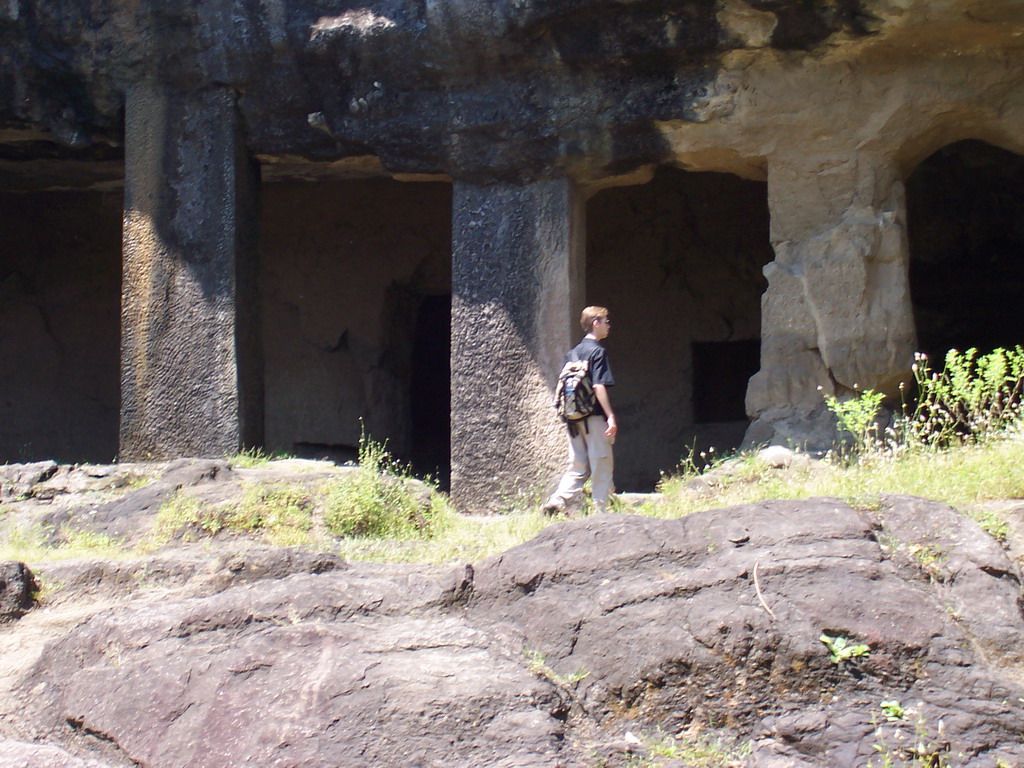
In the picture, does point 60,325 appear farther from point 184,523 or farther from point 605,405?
point 605,405

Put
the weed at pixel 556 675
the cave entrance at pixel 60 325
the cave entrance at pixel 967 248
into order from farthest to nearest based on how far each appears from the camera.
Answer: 1. the cave entrance at pixel 60 325
2. the cave entrance at pixel 967 248
3. the weed at pixel 556 675

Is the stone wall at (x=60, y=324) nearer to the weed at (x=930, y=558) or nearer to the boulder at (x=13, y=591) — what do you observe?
the boulder at (x=13, y=591)

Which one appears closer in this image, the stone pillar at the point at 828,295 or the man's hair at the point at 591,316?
the man's hair at the point at 591,316

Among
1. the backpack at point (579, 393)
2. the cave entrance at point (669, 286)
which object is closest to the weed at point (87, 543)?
the backpack at point (579, 393)

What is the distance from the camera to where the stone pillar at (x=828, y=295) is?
6.68 metres

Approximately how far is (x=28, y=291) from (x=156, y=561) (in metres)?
6.76

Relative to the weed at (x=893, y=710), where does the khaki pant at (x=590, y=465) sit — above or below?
above

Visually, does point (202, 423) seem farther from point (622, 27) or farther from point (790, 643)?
point (790, 643)

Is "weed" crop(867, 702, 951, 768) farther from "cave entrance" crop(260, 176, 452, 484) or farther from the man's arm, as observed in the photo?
"cave entrance" crop(260, 176, 452, 484)

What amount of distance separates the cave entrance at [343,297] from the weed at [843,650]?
263 inches

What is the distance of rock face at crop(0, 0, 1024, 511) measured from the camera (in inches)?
263

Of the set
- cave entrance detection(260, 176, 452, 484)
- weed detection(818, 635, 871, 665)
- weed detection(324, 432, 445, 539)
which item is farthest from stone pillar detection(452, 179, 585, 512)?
weed detection(818, 635, 871, 665)

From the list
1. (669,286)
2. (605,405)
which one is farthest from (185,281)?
(669,286)

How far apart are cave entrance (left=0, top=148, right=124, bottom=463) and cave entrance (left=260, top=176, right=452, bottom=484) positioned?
5.00ft
